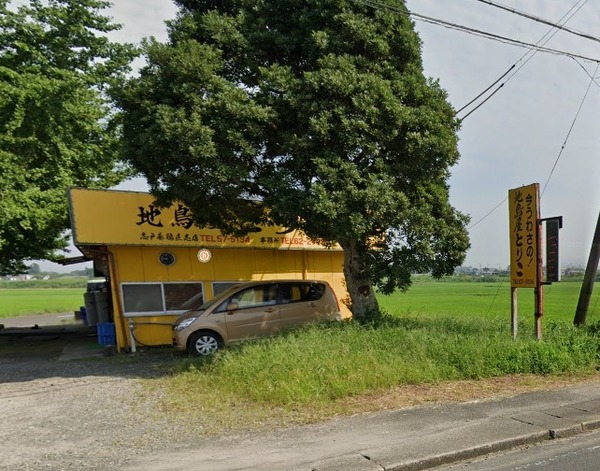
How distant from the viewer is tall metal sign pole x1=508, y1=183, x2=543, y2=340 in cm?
773

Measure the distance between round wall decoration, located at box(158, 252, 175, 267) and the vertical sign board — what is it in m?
8.62

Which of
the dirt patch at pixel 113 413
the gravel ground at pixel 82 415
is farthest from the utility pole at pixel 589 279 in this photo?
the gravel ground at pixel 82 415

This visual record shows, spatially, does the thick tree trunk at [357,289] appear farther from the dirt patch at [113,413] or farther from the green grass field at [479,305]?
the dirt patch at [113,413]

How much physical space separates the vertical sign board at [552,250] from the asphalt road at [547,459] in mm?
3619

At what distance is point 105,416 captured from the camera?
19.0ft

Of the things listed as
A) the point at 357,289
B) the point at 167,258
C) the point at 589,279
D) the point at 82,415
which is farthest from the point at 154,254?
the point at 589,279

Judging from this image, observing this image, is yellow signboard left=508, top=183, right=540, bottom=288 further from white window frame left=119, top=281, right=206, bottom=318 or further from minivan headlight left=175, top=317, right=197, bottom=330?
white window frame left=119, top=281, right=206, bottom=318

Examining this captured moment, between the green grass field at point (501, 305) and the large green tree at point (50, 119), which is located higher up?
the large green tree at point (50, 119)

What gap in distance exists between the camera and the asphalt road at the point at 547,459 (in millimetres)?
4094

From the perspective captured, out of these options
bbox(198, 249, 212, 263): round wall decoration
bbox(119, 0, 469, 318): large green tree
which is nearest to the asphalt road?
bbox(119, 0, 469, 318): large green tree

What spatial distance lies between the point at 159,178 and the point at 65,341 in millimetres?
9365

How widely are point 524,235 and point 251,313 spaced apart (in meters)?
5.77

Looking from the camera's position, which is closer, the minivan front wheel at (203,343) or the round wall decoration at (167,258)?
the minivan front wheel at (203,343)

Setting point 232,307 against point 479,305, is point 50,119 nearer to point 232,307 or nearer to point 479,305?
point 232,307
